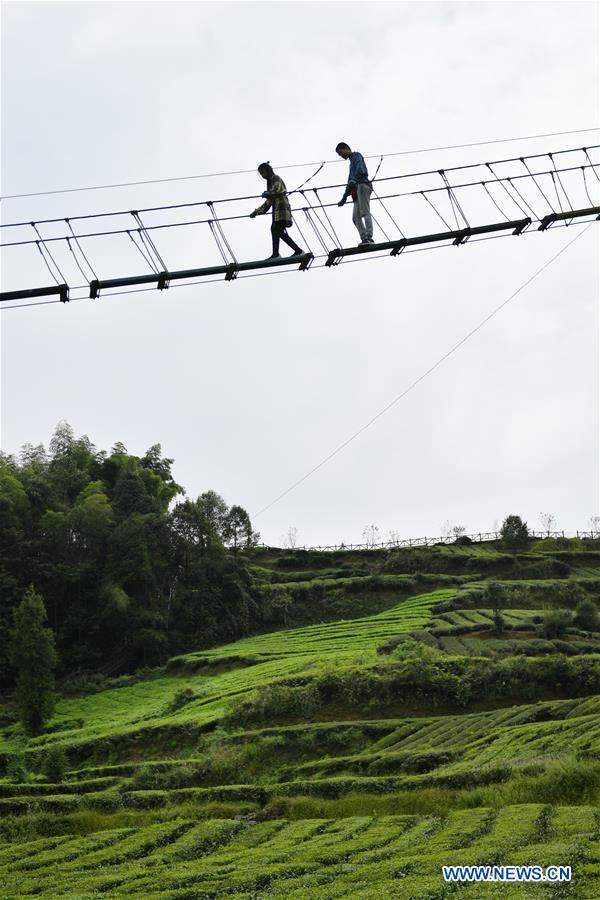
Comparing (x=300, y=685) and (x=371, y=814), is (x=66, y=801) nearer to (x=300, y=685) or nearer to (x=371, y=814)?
(x=371, y=814)

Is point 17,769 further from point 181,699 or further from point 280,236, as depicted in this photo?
point 280,236

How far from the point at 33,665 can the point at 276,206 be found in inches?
1304

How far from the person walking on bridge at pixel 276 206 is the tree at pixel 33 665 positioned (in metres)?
31.9

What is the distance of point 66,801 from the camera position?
74.5 ft

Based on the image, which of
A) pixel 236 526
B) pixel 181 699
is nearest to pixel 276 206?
pixel 181 699

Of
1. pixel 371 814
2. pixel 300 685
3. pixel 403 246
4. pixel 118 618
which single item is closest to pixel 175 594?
pixel 118 618

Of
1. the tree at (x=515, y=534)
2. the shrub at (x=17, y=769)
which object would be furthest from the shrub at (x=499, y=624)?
the tree at (x=515, y=534)

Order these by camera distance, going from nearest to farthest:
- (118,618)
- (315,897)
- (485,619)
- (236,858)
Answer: (315,897), (236,858), (485,619), (118,618)

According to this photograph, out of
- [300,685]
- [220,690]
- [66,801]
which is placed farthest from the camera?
[220,690]

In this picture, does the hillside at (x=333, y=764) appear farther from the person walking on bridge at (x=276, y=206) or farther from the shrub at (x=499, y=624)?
the person walking on bridge at (x=276, y=206)

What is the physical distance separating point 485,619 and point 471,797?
28.7m

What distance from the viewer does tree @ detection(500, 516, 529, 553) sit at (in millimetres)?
72938

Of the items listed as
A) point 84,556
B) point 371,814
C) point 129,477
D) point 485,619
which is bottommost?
point 371,814

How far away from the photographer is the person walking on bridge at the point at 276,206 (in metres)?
16.2
